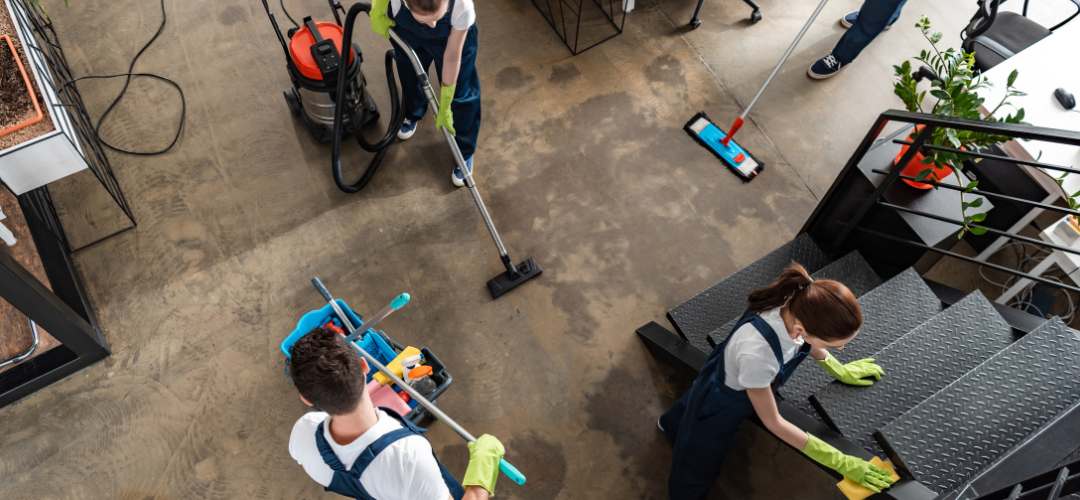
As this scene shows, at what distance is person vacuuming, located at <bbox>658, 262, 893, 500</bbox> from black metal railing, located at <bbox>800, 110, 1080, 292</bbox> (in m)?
0.70

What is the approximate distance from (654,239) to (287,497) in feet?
7.20

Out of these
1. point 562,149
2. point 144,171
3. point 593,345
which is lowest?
point 593,345

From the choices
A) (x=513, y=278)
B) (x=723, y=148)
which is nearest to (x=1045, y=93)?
(x=723, y=148)

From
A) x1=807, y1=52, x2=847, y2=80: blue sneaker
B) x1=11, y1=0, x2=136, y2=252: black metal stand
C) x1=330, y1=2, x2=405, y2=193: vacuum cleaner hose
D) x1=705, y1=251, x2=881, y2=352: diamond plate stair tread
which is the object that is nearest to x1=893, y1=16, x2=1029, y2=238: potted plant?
x1=705, y1=251, x2=881, y2=352: diamond plate stair tread

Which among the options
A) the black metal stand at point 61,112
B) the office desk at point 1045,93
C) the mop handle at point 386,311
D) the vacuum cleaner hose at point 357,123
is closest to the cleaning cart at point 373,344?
the mop handle at point 386,311

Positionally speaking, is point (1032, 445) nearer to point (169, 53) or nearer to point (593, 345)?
point (593, 345)

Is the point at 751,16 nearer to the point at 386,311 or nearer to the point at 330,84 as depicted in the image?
the point at 330,84

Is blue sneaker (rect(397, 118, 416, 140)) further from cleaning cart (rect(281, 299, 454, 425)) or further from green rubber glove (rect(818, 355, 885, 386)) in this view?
green rubber glove (rect(818, 355, 885, 386))

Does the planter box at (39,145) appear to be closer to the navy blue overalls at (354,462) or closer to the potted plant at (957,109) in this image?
the navy blue overalls at (354,462)

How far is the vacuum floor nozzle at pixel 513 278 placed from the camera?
120 inches

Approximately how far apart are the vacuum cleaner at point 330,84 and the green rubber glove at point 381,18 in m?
0.22

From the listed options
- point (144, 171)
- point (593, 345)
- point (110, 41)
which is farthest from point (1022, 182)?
point (110, 41)

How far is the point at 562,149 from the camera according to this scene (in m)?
3.52

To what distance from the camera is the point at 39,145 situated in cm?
236
